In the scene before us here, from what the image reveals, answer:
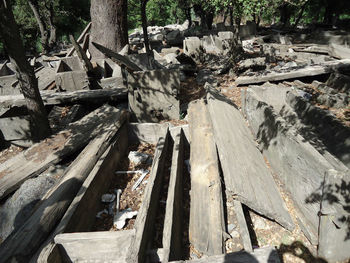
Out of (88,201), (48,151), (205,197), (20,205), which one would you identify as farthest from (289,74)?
(20,205)

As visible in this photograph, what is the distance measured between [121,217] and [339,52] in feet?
31.5

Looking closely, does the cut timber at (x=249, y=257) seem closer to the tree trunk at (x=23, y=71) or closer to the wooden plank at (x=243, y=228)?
the wooden plank at (x=243, y=228)

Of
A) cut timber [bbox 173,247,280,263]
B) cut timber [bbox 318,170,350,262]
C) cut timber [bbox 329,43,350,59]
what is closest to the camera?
cut timber [bbox 173,247,280,263]

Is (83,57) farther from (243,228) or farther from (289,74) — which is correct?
(289,74)

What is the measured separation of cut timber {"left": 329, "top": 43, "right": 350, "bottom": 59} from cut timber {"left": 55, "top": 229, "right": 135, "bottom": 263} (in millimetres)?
9457

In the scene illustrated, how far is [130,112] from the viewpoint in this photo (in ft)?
17.4

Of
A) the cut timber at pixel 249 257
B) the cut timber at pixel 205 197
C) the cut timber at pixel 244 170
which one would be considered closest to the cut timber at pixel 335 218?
the cut timber at pixel 244 170

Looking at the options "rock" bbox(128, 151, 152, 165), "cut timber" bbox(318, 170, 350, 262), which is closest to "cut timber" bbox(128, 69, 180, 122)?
"rock" bbox(128, 151, 152, 165)

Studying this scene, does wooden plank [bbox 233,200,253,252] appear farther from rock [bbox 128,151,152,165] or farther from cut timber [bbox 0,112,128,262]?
cut timber [bbox 0,112,128,262]

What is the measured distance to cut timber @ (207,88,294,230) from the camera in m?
2.70

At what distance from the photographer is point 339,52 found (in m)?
8.36

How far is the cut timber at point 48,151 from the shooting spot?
346cm

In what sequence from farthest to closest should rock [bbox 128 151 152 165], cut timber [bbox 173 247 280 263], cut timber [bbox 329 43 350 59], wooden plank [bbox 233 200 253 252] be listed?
cut timber [bbox 329 43 350 59], rock [bbox 128 151 152 165], wooden plank [bbox 233 200 253 252], cut timber [bbox 173 247 280 263]

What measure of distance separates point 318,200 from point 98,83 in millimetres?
6063
